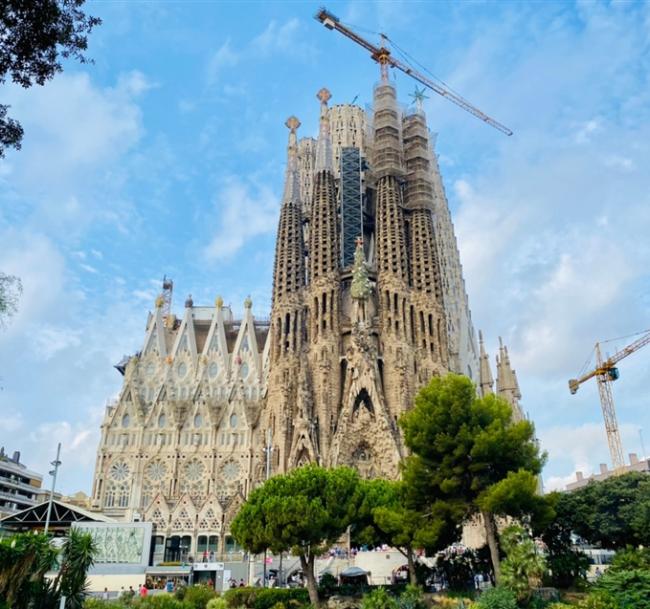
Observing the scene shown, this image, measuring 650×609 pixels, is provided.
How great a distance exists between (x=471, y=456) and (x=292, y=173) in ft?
136

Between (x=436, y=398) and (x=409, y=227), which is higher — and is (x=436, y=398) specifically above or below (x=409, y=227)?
below

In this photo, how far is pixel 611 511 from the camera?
25.3 m

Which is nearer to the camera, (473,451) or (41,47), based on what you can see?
(41,47)

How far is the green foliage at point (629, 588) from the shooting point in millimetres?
17031

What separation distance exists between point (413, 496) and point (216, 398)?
37036 millimetres

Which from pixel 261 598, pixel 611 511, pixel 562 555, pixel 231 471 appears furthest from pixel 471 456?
pixel 231 471

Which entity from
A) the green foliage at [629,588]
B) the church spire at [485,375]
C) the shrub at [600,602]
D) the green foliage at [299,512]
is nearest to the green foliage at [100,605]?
the green foliage at [299,512]

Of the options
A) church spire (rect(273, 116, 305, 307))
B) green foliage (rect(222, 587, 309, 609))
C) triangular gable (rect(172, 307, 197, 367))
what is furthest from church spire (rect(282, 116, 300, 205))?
green foliage (rect(222, 587, 309, 609))

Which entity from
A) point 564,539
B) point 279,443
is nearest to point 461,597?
point 564,539

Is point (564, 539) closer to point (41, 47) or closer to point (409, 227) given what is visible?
point (41, 47)

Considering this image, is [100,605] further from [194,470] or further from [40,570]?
[194,470]

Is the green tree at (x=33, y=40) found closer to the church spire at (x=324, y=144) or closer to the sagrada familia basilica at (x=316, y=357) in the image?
the sagrada familia basilica at (x=316, y=357)

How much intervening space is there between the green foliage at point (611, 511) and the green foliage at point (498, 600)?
692cm

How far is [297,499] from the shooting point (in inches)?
970
